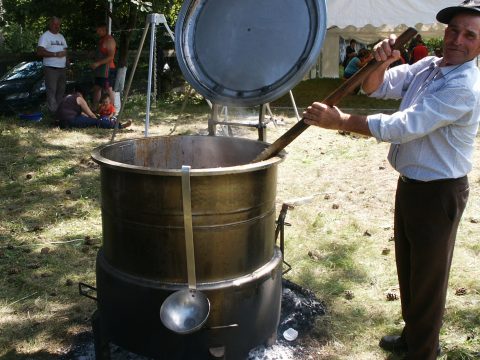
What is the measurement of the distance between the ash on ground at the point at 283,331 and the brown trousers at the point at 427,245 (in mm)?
663

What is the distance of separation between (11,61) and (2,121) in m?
4.96

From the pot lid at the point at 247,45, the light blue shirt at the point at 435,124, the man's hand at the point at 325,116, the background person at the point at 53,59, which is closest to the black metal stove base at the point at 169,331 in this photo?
the man's hand at the point at 325,116

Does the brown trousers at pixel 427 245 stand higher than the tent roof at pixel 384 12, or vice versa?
the tent roof at pixel 384 12

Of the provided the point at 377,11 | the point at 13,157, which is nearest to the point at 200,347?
the point at 13,157

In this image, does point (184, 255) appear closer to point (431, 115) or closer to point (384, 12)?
point (431, 115)

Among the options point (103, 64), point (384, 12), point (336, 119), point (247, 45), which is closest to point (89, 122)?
point (103, 64)

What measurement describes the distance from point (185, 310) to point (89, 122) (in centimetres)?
765

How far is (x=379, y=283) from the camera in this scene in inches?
163

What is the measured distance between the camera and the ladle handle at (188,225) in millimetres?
2402

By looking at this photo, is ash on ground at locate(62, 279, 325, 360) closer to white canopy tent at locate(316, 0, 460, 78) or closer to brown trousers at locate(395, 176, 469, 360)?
brown trousers at locate(395, 176, 469, 360)

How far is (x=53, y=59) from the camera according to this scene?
34.8 feet

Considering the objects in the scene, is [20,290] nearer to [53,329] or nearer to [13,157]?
[53,329]

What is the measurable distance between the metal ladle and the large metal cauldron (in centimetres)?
5

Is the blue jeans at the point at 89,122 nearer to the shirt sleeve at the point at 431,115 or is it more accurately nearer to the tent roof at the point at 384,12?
the tent roof at the point at 384,12
